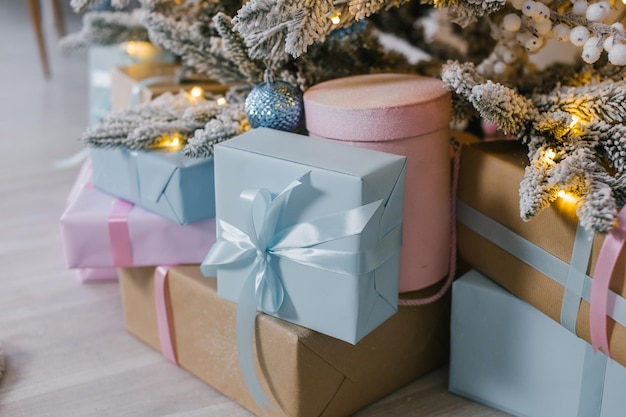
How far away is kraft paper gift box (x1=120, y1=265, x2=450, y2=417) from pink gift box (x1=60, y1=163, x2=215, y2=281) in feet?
0.10

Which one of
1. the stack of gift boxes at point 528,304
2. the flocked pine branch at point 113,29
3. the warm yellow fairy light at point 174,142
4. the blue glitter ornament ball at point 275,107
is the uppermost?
the flocked pine branch at point 113,29

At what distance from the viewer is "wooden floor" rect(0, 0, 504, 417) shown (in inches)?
38.9

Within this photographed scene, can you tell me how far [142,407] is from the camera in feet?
3.23

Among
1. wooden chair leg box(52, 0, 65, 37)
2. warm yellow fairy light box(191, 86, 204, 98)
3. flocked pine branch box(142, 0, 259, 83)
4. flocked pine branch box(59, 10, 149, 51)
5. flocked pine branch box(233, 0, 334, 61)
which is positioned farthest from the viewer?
wooden chair leg box(52, 0, 65, 37)


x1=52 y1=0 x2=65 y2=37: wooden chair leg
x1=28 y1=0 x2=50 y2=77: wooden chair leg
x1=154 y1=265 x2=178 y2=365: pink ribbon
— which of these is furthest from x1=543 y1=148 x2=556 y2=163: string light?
x1=52 y1=0 x2=65 y2=37: wooden chair leg

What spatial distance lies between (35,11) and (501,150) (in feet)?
7.26

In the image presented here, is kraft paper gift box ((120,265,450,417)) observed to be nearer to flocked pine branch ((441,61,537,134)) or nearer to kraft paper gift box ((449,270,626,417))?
kraft paper gift box ((449,270,626,417))

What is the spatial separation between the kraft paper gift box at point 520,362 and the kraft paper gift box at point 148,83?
0.59 m

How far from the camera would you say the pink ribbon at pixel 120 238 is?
1036mm

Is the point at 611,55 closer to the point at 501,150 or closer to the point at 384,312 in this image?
the point at 501,150

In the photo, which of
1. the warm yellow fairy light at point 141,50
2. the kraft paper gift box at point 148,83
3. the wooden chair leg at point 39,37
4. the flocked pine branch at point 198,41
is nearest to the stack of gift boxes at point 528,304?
the flocked pine branch at point 198,41

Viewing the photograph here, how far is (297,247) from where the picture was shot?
32.8 inches

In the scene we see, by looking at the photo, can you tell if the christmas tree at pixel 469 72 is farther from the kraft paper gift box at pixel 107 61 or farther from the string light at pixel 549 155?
the kraft paper gift box at pixel 107 61

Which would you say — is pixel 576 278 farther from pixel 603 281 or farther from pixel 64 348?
pixel 64 348
